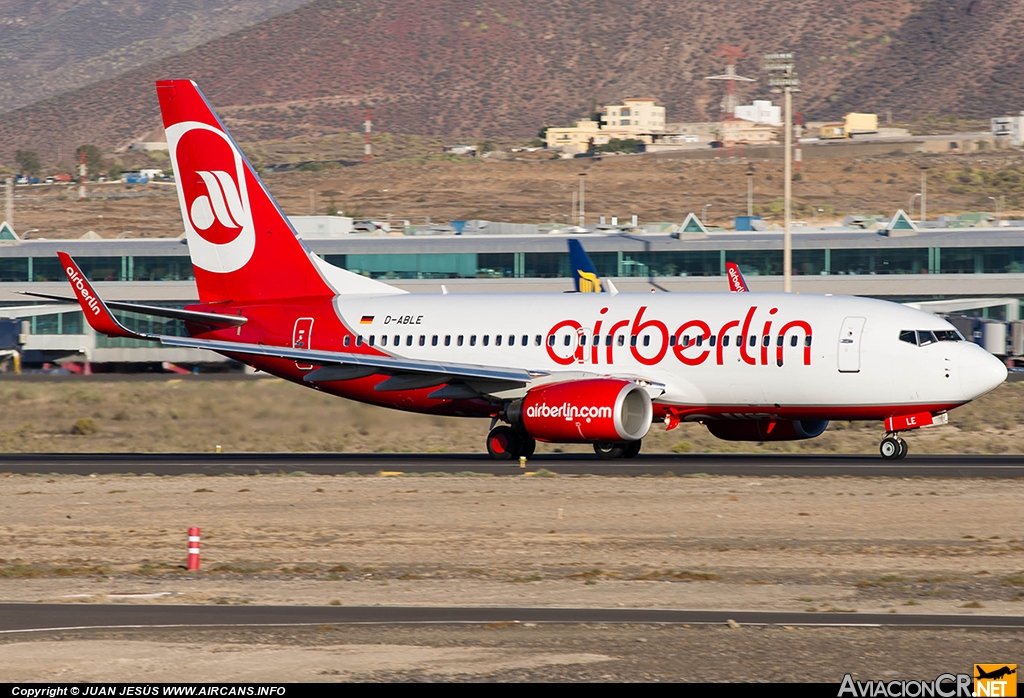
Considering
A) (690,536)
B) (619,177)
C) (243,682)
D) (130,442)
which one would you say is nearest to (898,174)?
(619,177)

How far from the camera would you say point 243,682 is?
12.2 m

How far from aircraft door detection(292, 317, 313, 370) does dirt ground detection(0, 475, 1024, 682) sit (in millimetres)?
7597

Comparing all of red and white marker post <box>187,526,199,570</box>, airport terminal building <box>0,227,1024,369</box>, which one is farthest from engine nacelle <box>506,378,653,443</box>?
airport terminal building <box>0,227,1024,369</box>

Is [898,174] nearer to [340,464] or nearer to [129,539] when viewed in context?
[340,464]

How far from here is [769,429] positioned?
36219 millimetres

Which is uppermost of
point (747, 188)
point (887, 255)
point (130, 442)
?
point (747, 188)

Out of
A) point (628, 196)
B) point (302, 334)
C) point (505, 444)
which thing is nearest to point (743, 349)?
point (505, 444)

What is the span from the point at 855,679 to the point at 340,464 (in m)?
24.8

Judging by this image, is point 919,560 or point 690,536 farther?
point 690,536

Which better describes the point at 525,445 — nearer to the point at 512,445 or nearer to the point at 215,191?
the point at 512,445

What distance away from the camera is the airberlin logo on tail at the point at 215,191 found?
40.8 metres

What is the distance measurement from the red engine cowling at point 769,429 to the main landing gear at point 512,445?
4435 millimetres

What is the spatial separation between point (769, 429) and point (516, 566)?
17121 millimetres

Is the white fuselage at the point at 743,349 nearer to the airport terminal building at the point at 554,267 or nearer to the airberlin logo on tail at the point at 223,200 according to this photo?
the airberlin logo on tail at the point at 223,200
